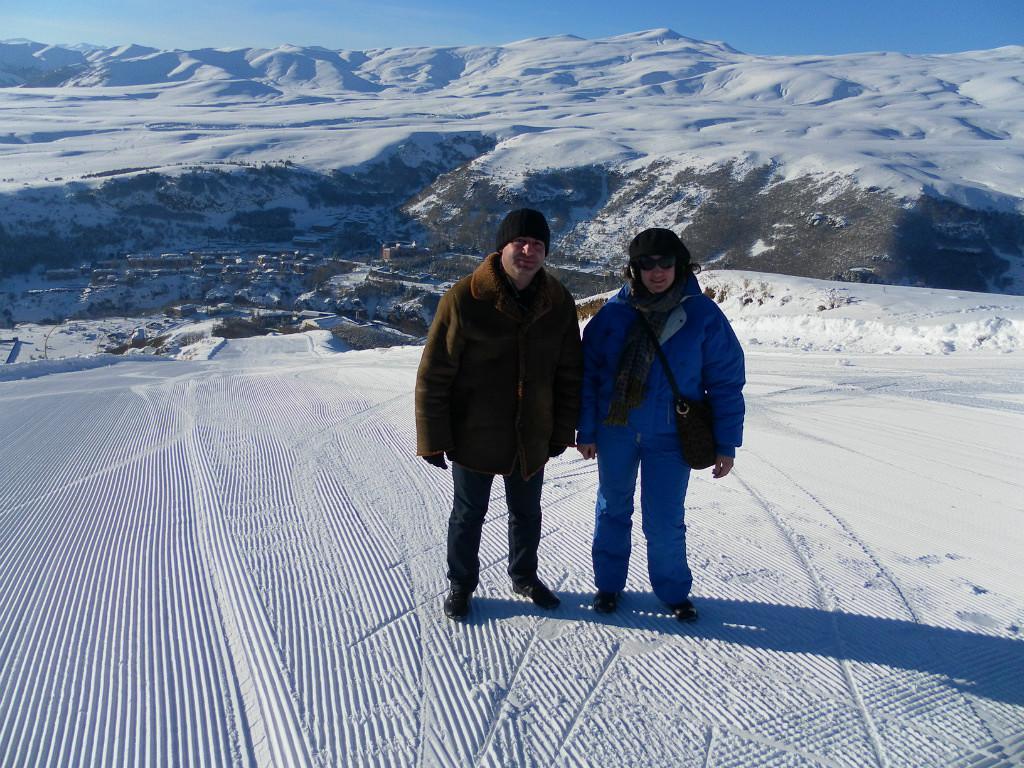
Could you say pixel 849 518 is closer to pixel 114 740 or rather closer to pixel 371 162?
pixel 114 740

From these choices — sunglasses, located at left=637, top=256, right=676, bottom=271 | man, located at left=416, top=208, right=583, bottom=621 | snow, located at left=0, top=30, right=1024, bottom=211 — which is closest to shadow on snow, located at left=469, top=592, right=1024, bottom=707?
man, located at left=416, top=208, right=583, bottom=621

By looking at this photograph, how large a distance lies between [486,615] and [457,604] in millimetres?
152

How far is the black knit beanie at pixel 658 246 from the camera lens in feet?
8.48

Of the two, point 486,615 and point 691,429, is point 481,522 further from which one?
point 691,429

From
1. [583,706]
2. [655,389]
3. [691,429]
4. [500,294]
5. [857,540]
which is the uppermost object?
[500,294]

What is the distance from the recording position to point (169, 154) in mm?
105312

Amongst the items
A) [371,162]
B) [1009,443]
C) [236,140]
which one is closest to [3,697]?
[1009,443]

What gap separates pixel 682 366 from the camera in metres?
2.70

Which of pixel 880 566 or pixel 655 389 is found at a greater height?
pixel 655 389

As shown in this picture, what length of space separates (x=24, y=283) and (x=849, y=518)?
78166 millimetres

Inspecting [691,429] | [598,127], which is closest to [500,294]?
[691,429]

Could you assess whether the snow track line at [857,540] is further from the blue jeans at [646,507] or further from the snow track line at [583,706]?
the snow track line at [583,706]

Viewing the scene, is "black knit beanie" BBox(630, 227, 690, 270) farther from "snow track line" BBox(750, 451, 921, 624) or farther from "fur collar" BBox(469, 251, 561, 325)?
"snow track line" BBox(750, 451, 921, 624)

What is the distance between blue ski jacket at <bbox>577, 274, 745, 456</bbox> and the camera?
8.79ft
